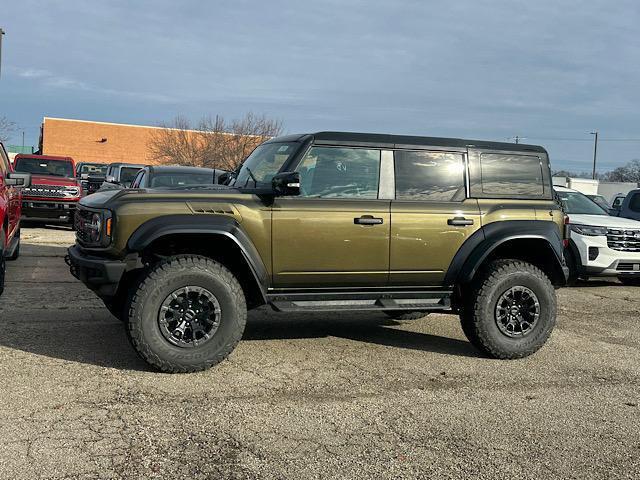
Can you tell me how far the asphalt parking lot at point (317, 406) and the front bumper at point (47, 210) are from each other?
8.81 meters

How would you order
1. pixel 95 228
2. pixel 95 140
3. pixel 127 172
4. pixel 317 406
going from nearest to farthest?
pixel 317 406 < pixel 95 228 < pixel 127 172 < pixel 95 140

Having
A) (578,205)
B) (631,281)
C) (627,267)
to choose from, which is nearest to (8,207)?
(627,267)

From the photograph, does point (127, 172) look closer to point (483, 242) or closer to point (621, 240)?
point (621, 240)

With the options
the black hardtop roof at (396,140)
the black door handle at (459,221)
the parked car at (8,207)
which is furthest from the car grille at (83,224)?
the black door handle at (459,221)

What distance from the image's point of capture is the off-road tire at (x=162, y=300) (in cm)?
484

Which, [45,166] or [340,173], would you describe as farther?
[45,166]

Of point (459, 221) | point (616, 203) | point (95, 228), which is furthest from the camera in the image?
point (616, 203)

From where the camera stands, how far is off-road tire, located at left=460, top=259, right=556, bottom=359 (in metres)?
5.66

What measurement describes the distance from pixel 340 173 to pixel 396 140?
642mm

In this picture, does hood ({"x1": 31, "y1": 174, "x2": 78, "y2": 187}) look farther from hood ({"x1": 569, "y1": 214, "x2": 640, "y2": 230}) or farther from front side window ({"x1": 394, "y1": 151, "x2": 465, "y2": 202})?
front side window ({"x1": 394, "y1": 151, "x2": 465, "y2": 202})

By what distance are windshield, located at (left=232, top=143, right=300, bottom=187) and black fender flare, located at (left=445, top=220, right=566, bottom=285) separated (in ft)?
5.84

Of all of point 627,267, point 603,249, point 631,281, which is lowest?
point 631,281

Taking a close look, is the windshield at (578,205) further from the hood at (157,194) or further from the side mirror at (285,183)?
the hood at (157,194)

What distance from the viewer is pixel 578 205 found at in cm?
1160
